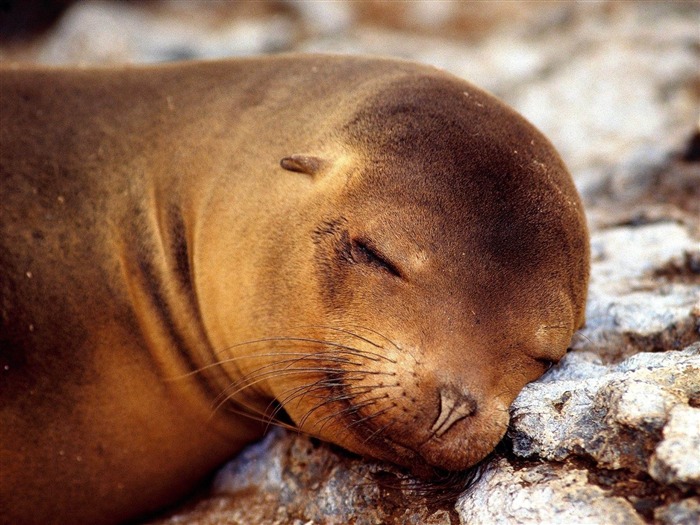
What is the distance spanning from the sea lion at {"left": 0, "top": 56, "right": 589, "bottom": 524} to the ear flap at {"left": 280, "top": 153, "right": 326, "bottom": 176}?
0.02 m

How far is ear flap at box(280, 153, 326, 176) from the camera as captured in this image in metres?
2.97

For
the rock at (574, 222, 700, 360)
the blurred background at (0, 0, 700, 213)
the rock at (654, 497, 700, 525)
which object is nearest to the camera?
the rock at (654, 497, 700, 525)

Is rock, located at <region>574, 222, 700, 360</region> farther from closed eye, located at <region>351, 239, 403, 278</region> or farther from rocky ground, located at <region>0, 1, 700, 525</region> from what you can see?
closed eye, located at <region>351, 239, 403, 278</region>

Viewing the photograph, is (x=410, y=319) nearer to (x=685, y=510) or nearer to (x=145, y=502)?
(x=685, y=510)

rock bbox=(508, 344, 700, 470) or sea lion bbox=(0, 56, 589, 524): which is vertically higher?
sea lion bbox=(0, 56, 589, 524)

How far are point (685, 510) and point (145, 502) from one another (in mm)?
2302

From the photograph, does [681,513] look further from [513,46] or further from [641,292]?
[513,46]

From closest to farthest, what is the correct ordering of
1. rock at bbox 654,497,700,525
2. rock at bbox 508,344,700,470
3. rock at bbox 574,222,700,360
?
rock at bbox 654,497,700,525 < rock at bbox 508,344,700,470 < rock at bbox 574,222,700,360

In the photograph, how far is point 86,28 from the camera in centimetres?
859

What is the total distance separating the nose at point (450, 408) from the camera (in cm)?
239

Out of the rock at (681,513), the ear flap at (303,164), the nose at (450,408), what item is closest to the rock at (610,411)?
the rock at (681,513)

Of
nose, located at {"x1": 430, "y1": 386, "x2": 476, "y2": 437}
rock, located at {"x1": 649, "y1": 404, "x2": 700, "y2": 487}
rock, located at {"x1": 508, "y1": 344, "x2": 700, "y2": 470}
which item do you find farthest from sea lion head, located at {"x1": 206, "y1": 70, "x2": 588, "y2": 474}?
rock, located at {"x1": 649, "y1": 404, "x2": 700, "y2": 487}

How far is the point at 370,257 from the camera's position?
2.69 metres

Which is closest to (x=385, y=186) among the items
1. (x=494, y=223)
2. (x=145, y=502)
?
(x=494, y=223)
